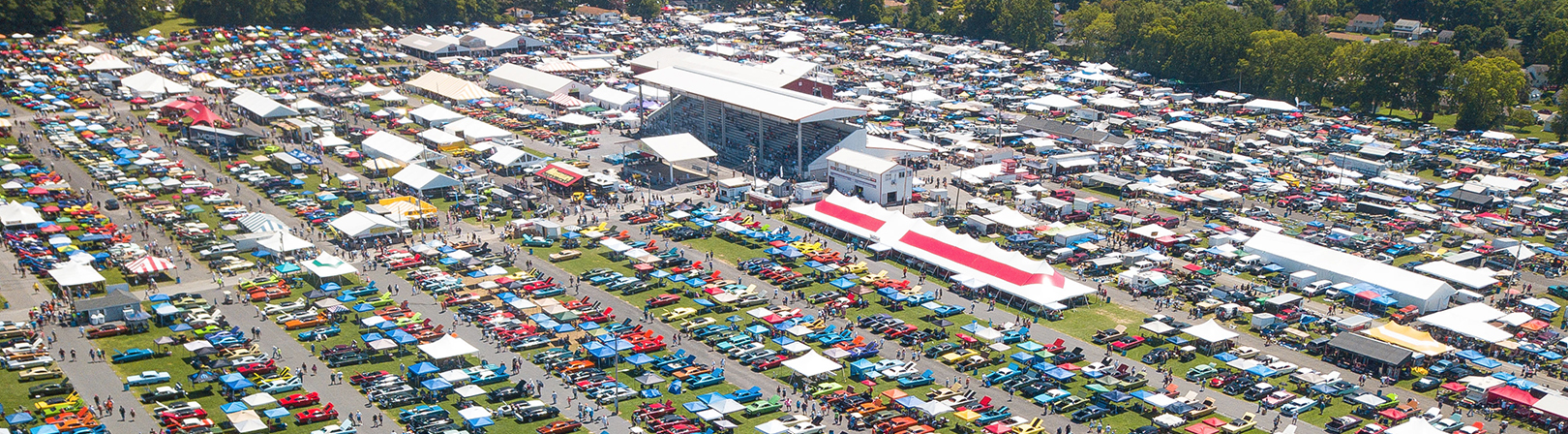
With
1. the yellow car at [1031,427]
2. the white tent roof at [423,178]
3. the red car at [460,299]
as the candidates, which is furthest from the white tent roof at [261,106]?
the yellow car at [1031,427]

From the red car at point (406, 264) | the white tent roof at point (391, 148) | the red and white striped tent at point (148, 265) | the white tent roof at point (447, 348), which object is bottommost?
the white tent roof at point (391, 148)

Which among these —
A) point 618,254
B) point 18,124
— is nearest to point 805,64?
point 618,254

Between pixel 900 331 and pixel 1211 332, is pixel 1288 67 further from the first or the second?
pixel 900 331

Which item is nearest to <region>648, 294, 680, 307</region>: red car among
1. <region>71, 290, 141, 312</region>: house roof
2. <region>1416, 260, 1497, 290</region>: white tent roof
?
<region>71, 290, 141, 312</region>: house roof

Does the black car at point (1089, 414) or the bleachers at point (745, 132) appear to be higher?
the black car at point (1089, 414)

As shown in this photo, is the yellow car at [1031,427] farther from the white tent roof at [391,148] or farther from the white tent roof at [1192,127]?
the white tent roof at [1192,127]

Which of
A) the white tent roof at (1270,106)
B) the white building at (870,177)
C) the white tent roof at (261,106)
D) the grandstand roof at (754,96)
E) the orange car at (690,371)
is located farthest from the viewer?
the white tent roof at (1270,106)
